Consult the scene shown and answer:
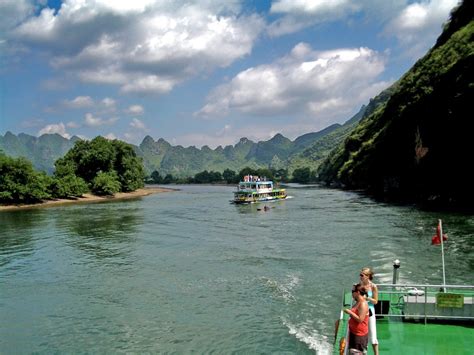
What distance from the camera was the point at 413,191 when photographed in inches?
3701

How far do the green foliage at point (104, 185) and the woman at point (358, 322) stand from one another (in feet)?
425

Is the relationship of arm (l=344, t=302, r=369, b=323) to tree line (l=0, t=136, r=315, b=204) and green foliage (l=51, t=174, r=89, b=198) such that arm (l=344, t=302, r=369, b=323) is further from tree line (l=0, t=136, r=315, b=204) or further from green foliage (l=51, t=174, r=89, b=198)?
green foliage (l=51, t=174, r=89, b=198)

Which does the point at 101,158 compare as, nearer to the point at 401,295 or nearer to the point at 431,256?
the point at 431,256

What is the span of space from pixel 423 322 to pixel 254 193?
84.7m

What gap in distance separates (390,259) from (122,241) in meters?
26.7

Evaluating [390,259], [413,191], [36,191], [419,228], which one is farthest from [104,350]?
[36,191]

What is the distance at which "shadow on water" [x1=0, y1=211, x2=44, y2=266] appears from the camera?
40.1 meters

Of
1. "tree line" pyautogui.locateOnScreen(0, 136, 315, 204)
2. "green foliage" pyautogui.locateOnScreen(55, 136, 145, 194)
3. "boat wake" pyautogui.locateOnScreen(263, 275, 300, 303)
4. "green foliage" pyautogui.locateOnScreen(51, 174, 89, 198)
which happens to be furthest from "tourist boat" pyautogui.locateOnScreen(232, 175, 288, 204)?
"boat wake" pyautogui.locateOnScreen(263, 275, 300, 303)

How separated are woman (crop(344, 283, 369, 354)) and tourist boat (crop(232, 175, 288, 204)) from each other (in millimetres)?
85232

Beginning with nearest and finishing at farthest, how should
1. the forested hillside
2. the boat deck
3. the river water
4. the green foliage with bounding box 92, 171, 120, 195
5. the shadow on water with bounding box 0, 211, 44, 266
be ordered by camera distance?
the boat deck
the river water
the shadow on water with bounding box 0, 211, 44, 266
the forested hillside
the green foliage with bounding box 92, 171, 120, 195

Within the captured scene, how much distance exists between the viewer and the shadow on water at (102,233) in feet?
135

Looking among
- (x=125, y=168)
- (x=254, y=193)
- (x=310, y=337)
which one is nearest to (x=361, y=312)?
(x=310, y=337)

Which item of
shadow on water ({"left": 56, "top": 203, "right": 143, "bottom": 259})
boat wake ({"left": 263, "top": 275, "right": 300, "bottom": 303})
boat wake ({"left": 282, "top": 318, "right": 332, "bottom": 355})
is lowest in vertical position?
boat wake ({"left": 282, "top": 318, "right": 332, "bottom": 355})

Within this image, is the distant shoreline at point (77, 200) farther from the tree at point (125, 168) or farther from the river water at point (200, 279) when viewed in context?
the river water at point (200, 279)
